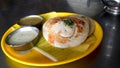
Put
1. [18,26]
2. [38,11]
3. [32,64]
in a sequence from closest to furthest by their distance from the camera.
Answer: [32,64] → [18,26] → [38,11]

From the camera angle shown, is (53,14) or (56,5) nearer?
(53,14)

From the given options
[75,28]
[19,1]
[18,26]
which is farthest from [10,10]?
[75,28]

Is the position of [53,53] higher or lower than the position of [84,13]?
lower

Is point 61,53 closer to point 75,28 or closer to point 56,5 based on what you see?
point 75,28

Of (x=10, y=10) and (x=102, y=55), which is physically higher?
(x=10, y=10)

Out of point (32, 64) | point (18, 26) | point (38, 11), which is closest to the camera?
point (32, 64)

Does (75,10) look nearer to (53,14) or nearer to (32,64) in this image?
(53,14)

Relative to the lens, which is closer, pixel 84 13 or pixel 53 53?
pixel 53 53

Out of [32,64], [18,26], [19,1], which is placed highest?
[19,1]
